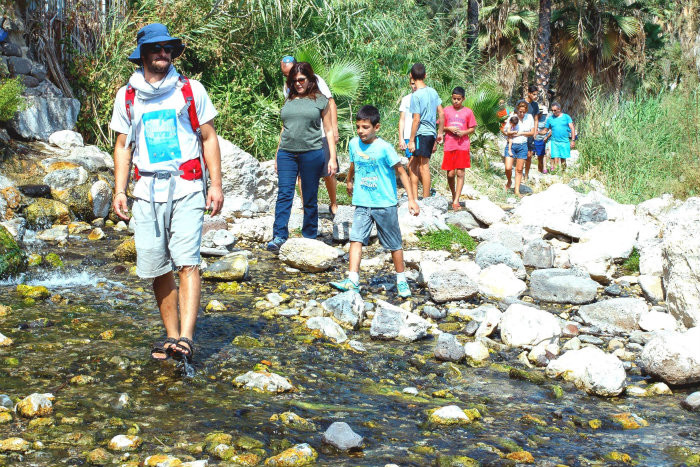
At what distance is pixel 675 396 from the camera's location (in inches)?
150

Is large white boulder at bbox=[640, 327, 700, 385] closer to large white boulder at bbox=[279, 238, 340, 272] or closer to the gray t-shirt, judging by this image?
large white boulder at bbox=[279, 238, 340, 272]

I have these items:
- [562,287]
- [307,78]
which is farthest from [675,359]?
[307,78]

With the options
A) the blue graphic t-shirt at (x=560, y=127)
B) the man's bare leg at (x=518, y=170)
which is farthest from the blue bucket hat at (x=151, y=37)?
the blue graphic t-shirt at (x=560, y=127)

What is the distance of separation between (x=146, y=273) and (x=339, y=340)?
4.49 ft

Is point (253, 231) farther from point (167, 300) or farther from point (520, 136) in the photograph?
point (520, 136)

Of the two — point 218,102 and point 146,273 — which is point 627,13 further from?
point 146,273

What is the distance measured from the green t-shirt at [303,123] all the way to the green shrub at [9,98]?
4.21 m

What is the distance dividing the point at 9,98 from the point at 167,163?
21.0 feet

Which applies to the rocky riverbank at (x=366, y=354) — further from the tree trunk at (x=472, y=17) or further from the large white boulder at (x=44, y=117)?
the tree trunk at (x=472, y=17)

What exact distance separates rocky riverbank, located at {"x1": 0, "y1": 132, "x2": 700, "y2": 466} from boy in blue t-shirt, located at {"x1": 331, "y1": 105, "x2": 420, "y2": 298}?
0.48m

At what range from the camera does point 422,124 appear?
875cm

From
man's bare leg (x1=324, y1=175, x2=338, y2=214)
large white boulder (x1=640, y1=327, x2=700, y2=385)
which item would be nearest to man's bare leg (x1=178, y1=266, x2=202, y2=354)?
large white boulder (x1=640, y1=327, x2=700, y2=385)

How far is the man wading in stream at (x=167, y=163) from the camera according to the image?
11.8 ft

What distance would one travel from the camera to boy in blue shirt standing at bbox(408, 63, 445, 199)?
8555 millimetres
